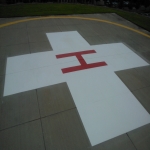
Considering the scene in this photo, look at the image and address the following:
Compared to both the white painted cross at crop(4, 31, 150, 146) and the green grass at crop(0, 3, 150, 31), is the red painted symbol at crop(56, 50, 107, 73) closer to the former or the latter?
the white painted cross at crop(4, 31, 150, 146)

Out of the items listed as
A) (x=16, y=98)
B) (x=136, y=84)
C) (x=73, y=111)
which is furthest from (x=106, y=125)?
(x=16, y=98)

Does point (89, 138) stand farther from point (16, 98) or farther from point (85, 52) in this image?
point (85, 52)

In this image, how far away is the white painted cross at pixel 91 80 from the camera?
113 inches

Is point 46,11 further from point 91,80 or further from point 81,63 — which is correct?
point 91,80

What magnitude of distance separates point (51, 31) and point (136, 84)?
15.2 ft

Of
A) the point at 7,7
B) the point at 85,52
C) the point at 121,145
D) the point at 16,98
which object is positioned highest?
the point at 7,7

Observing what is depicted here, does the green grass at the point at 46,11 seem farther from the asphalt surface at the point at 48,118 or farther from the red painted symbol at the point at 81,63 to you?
the red painted symbol at the point at 81,63

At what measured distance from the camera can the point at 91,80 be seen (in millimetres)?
3846

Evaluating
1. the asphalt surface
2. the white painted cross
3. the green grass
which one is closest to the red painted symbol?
the white painted cross

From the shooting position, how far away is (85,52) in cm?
504

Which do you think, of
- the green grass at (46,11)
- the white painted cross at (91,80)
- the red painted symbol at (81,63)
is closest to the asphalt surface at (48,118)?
the white painted cross at (91,80)

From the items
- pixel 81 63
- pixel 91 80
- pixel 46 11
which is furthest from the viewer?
pixel 46 11

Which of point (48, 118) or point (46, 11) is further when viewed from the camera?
point (46, 11)

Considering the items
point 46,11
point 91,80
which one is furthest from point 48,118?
point 46,11
